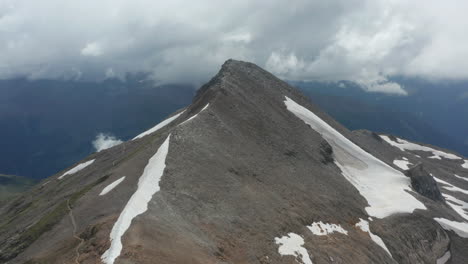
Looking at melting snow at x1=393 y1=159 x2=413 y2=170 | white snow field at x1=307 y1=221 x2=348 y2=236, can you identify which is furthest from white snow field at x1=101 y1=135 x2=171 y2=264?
melting snow at x1=393 y1=159 x2=413 y2=170

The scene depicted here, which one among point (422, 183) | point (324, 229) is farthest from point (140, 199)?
point (422, 183)

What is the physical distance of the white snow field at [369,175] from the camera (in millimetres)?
66688

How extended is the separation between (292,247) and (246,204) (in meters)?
7.96

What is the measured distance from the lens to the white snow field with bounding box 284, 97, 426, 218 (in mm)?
66688

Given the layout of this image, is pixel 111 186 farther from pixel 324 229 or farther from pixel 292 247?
pixel 324 229

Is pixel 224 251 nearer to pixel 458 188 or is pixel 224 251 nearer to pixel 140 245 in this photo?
pixel 140 245

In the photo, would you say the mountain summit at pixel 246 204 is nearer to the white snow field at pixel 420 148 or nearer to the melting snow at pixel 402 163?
the melting snow at pixel 402 163

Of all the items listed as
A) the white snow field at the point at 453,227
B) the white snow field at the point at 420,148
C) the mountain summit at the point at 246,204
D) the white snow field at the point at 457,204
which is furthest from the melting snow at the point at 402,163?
the white snow field at the point at 453,227

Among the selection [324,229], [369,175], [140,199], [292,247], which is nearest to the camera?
[140,199]

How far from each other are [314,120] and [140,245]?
213 feet

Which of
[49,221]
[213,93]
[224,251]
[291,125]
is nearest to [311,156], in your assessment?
[291,125]

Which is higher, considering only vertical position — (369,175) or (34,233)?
(369,175)

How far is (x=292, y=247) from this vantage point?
40.0 metres

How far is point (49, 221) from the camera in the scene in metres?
46.0
